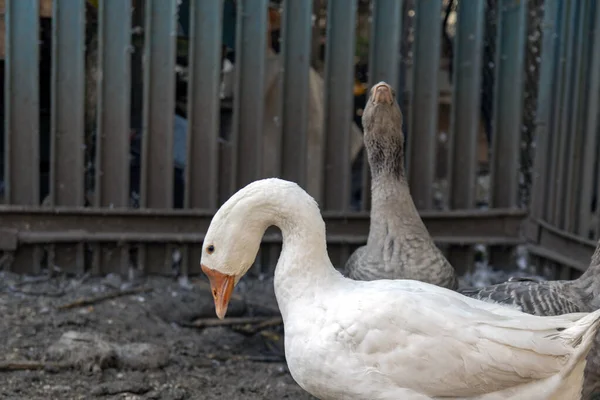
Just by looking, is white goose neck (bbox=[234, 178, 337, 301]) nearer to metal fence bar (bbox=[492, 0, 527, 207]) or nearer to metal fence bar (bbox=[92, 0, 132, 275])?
metal fence bar (bbox=[92, 0, 132, 275])

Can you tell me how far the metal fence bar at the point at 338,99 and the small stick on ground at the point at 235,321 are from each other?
118 centimetres

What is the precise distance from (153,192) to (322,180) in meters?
1.30

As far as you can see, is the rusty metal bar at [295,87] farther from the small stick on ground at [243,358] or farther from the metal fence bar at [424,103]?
the small stick on ground at [243,358]

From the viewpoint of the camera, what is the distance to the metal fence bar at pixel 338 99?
251 inches

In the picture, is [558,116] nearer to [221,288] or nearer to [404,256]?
[404,256]

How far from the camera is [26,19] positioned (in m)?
6.11

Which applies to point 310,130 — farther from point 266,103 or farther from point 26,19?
point 26,19

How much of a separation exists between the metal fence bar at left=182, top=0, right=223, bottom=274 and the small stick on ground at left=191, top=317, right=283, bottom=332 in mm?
866

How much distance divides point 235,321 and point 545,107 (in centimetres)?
287

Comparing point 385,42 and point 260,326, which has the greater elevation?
point 385,42

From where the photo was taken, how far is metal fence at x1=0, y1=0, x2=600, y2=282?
6176mm

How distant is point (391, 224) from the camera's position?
4.66 m

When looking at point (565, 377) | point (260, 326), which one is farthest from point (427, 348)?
point (260, 326)

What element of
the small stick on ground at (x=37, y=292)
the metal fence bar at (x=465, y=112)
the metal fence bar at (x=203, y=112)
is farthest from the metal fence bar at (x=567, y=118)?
the small stick on ground at (x=37, y=292)
